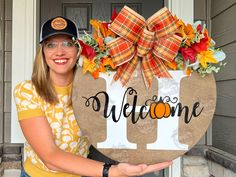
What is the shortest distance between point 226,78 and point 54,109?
123 cm

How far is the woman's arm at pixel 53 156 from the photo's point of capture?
1202 millimetres

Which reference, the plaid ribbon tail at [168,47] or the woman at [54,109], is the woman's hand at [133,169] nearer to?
the woman at [54,109]

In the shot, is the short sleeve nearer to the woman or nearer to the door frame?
the woman

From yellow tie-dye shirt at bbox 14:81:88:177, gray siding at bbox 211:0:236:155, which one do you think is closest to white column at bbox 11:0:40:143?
yellow tie-dye shirt at bbox 14:81:88:177

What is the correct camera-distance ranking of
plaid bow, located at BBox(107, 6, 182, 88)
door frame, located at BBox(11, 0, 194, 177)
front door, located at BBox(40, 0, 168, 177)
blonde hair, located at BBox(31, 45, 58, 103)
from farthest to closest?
front door, located at BBox(40, 0, 168, 177) → door frame, located at BBox(11, 0, 194, 177) → blonde hair, located at BBox(31, 45, 58, 103) → plaid bow, located at BBox(107, 6, 182, 88)

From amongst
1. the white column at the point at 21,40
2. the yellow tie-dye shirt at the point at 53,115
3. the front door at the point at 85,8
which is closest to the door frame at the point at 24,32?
the white column at the point at 21,40

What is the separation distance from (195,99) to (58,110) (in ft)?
1.85

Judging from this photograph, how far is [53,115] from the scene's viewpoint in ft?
4.39

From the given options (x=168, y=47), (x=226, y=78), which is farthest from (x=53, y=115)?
(x=226, y=78)

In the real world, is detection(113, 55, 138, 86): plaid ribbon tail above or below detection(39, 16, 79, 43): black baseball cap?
below

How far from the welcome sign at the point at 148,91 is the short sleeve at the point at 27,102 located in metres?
0.26

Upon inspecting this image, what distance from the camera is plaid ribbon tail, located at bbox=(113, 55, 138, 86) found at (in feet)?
3.52

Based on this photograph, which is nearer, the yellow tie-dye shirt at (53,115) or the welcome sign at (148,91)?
the welcome sign at (148,91)

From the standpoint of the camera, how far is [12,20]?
2279 mm
